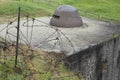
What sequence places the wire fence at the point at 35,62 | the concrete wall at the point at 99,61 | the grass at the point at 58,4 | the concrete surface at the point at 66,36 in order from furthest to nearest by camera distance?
the grass at the point at 58,4 → the concrete surface at the point at 66,36 → the concrete wall at the point at 99,61 → the wire fence at the point at 35,62

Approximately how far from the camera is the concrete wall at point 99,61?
1143 cm

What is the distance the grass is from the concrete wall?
5.80 m

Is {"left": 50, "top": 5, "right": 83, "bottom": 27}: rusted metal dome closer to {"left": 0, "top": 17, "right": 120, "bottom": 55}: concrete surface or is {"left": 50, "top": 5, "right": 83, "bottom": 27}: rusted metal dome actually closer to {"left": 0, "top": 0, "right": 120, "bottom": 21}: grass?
{"left": 0, "top": 17, "right": 120, "bottom": 55}: concrete surface

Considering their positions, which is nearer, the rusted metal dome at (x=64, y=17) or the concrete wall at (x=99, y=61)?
the concrete wall at (x=99, y=61)

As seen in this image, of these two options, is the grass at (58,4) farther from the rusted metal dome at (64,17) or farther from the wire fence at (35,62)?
the wire fence at (35,62)

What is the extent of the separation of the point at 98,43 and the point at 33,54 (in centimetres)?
300

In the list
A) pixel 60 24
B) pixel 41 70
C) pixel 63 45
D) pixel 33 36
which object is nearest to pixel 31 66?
pixel 41 70

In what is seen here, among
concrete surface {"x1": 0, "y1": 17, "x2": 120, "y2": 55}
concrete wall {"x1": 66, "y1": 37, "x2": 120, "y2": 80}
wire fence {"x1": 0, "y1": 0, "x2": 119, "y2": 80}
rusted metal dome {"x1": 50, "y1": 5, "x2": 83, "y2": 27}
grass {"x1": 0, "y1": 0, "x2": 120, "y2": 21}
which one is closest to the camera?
wire fence {"x1": 0, "y1": 0, "x2": 119, "y2": 80}

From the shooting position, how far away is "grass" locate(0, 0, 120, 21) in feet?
60.2

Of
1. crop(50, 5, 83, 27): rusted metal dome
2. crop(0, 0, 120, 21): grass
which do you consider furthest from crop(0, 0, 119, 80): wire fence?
crop(0, 0, 120, 21): grass

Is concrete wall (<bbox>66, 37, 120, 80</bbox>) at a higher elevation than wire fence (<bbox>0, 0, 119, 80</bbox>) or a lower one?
lower

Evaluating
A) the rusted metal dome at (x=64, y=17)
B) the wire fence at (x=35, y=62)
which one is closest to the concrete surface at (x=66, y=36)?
the wire fence at (x=35, y=62)

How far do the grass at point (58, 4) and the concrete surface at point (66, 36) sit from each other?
2435mm

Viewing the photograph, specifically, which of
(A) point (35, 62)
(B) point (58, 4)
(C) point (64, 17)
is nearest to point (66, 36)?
(C) point (64, 17)
